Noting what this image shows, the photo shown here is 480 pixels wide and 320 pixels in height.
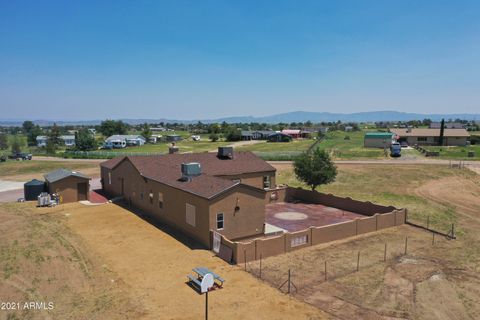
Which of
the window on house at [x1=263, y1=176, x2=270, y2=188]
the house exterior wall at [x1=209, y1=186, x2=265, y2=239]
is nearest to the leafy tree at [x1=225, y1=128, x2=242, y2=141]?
the window on house at [x1=263, y1=176, x2=270, y2=188]

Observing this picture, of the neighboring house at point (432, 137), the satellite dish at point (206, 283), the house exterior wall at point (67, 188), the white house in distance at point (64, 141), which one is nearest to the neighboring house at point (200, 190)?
the house exterior wall at point (67, 188)

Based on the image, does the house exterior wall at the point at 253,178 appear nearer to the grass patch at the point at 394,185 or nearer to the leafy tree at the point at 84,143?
the grass patch at the point at 394,185

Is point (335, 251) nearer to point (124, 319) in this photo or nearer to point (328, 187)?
point (124, 319)

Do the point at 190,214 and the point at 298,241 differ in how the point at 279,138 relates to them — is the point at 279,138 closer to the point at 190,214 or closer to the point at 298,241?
the point at 190,214

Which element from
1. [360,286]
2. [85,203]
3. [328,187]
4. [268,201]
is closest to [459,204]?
[328,187]

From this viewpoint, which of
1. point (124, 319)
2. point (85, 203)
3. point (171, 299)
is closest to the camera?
point (124, 319)

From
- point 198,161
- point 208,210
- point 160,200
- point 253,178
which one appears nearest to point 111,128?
point 198,161
